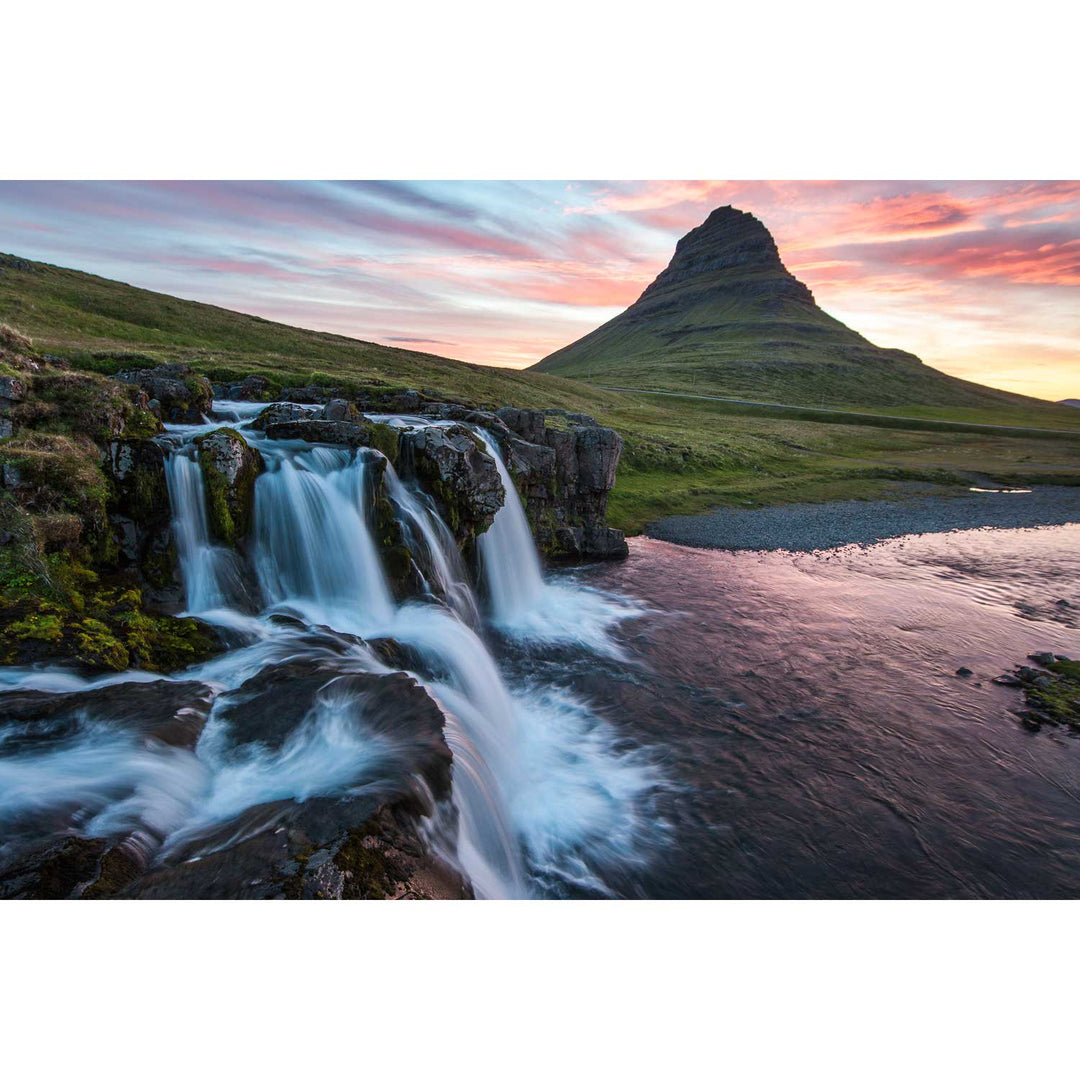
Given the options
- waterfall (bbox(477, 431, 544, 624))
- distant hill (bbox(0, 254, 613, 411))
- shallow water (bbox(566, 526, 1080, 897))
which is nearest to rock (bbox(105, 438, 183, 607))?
shallow water (bbox(566, 526, 1080, 897))

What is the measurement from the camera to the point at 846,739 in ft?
30.6

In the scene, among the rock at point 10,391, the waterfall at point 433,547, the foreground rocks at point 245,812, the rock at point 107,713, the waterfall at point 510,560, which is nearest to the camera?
the foreground rocks at point 245,812

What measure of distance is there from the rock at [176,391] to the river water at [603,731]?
107 centimetres

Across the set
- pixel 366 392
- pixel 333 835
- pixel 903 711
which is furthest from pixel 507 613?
pixel 366 392

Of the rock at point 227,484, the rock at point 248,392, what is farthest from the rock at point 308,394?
the rock at point 227,484

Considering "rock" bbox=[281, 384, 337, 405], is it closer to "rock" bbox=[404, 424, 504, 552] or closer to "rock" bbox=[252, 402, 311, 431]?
"rock" bbox=[252, 402, 311, 431]

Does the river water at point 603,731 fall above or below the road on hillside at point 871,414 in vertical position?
below

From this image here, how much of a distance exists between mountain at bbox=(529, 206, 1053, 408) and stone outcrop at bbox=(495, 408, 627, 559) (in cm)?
8530

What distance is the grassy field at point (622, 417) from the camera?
3203 cm

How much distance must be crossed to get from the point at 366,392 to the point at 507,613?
45.9ft

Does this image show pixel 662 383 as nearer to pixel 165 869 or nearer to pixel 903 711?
pixel 903 711

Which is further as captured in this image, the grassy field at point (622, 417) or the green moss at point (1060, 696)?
the grassy field at point (622, 417)

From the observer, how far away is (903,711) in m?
10.2

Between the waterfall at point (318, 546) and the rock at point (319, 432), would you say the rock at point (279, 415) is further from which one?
the waterfall at point (318, 546)
